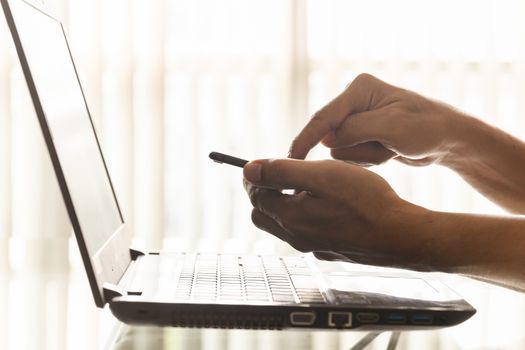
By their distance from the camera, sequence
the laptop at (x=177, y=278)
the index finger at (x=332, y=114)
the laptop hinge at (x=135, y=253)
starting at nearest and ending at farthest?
the laptop at (x=177, y=278)
the index finger at (x=332, y=114)
the laptop hinge at (x=135, y=253)

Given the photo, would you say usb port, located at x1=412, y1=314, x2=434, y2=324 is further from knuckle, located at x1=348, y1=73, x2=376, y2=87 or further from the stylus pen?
knuckle, located at x1=348, y1=73, x2=376, y2=87

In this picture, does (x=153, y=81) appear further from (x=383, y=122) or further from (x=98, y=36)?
(x=383, y=122)

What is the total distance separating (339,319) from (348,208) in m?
0.13

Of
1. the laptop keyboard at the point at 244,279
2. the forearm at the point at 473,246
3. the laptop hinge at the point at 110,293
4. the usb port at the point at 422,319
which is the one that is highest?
the forearm at the point at 473,246

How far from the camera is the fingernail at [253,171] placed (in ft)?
2.45

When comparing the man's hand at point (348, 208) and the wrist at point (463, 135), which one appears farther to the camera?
the wrist at point (463, 135)

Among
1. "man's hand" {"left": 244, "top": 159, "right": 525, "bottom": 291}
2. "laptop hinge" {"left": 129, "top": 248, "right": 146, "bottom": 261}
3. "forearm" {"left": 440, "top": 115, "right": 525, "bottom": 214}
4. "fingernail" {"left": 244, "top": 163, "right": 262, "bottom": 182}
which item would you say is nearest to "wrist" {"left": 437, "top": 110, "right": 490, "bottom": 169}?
"forearm" {"left": 440, "top": 115, "right": 525, "bottom": 214}

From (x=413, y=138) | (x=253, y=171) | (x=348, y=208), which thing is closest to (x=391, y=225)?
(x=348, y=208)

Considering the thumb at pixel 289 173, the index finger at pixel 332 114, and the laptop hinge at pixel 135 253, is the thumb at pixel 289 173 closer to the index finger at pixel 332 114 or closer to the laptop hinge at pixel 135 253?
the index finger at pixel 332 114

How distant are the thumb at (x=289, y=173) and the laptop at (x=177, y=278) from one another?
0.40ft

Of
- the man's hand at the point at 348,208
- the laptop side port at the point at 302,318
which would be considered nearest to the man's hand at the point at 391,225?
the man's hand at the point at 348,208

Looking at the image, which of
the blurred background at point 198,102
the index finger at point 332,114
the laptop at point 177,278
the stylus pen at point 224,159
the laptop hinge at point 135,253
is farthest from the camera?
the blurred background at point 198,102

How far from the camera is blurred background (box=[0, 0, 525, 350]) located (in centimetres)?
172

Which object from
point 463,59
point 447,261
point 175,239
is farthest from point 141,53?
point 447,261
